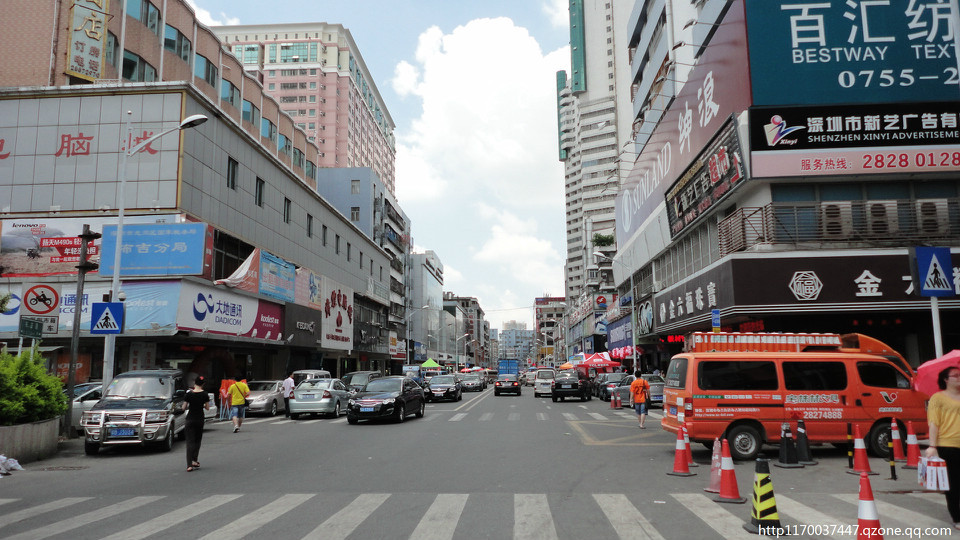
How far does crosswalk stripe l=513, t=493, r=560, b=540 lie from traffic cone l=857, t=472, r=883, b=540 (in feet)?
9.20

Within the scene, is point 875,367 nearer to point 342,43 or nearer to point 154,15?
point 154,15

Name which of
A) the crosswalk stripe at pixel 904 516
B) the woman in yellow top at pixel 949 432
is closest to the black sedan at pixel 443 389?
the crosswalk stripe at pixel 904 516

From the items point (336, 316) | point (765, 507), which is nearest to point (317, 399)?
point (765, 507)

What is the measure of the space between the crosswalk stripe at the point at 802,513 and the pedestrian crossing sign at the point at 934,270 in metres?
7.08

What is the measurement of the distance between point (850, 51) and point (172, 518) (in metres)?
24.4

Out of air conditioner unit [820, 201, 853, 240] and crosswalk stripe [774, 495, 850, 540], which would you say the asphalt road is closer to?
crosswalk stripe [774, 495, 850, 540]

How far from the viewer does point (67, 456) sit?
13906 mm

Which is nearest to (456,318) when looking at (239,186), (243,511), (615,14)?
(615,14)

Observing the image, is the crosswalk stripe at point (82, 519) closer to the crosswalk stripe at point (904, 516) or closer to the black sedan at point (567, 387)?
the crosswalk stripe at point (904, 516)

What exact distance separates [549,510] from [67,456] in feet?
39.7

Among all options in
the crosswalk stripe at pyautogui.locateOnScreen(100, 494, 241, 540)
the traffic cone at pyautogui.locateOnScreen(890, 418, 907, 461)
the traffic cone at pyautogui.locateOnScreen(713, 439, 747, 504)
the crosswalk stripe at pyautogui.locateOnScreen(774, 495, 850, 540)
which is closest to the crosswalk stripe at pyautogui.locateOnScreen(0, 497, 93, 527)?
the crosswalk stripe at pyautogui.locateOnScreen(100, 494, 241, 540)

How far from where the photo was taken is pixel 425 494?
8.67 m

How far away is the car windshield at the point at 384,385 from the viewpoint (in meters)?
21.6

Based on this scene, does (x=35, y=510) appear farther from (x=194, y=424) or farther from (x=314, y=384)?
(x=314, y=384)
